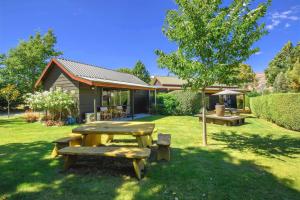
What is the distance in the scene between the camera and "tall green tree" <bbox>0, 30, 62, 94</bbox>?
23.7 metres

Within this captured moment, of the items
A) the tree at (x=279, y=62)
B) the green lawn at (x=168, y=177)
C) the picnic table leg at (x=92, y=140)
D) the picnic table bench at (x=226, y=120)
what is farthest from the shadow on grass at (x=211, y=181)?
the tree at (x=279, y=62)

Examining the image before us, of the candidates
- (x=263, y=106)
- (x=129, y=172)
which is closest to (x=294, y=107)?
(x=263, y=106)

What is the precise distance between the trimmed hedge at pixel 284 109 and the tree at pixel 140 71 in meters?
32.1

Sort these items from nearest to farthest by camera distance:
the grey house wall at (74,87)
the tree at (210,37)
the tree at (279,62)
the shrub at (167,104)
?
the tree at (210,37) < the grey house wall at (74,87) < the shrub at (167,104) < the tree at (279,62)

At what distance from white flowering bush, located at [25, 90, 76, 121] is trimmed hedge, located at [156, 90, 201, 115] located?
804 cm

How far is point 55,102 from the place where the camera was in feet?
37.6

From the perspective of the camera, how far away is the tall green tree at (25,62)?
2372cm

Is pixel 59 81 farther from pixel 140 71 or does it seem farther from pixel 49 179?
pixel 140 71

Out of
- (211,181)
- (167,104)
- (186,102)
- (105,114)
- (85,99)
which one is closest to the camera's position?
(211,181)

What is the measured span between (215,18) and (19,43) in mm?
27171

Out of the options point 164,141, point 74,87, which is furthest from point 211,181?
point 74,87

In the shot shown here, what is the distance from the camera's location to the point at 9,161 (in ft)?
15.7

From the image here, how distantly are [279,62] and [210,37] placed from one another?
3974 cm

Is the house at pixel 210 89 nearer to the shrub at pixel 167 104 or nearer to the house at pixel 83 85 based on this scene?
the shrub at pixel 167 104
